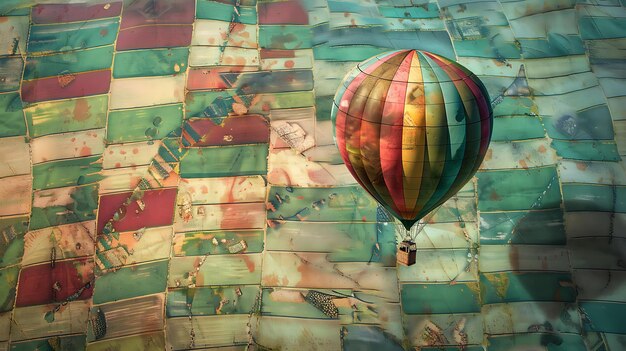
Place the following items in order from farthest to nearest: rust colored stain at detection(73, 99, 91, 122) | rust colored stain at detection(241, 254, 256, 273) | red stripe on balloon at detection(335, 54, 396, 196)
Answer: rust colored stain at detection(73, 99, 91, 122)
rust colored stain at detection(241, 254, 256, 273)
red stripe on balloon at detection(335, 54, 396, 196)

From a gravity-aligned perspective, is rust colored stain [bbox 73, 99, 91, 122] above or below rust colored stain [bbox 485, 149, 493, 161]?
below

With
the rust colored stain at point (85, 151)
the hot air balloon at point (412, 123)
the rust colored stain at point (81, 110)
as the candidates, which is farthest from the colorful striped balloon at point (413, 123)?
the rust colored stain at point (81, 110)

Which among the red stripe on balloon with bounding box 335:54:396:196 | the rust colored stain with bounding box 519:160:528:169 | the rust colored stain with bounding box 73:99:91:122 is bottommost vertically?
the rust colored stain with bounding box 73:99:91:122

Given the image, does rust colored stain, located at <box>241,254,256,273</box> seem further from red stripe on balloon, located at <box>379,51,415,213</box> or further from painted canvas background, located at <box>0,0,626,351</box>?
red stripe on balloon, located at <box>379,51,415,213</box>

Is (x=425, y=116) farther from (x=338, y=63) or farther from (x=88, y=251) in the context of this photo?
(x=88, y=251)

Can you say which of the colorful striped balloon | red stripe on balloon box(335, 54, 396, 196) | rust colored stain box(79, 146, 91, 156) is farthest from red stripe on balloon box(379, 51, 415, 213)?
rust colored stain box(79, 146, 91, 156)

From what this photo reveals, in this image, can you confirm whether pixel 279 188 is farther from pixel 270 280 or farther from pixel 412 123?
pixel 412 123

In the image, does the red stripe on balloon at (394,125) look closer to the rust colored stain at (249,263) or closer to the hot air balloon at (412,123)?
the hot air balloon at (412,123)
